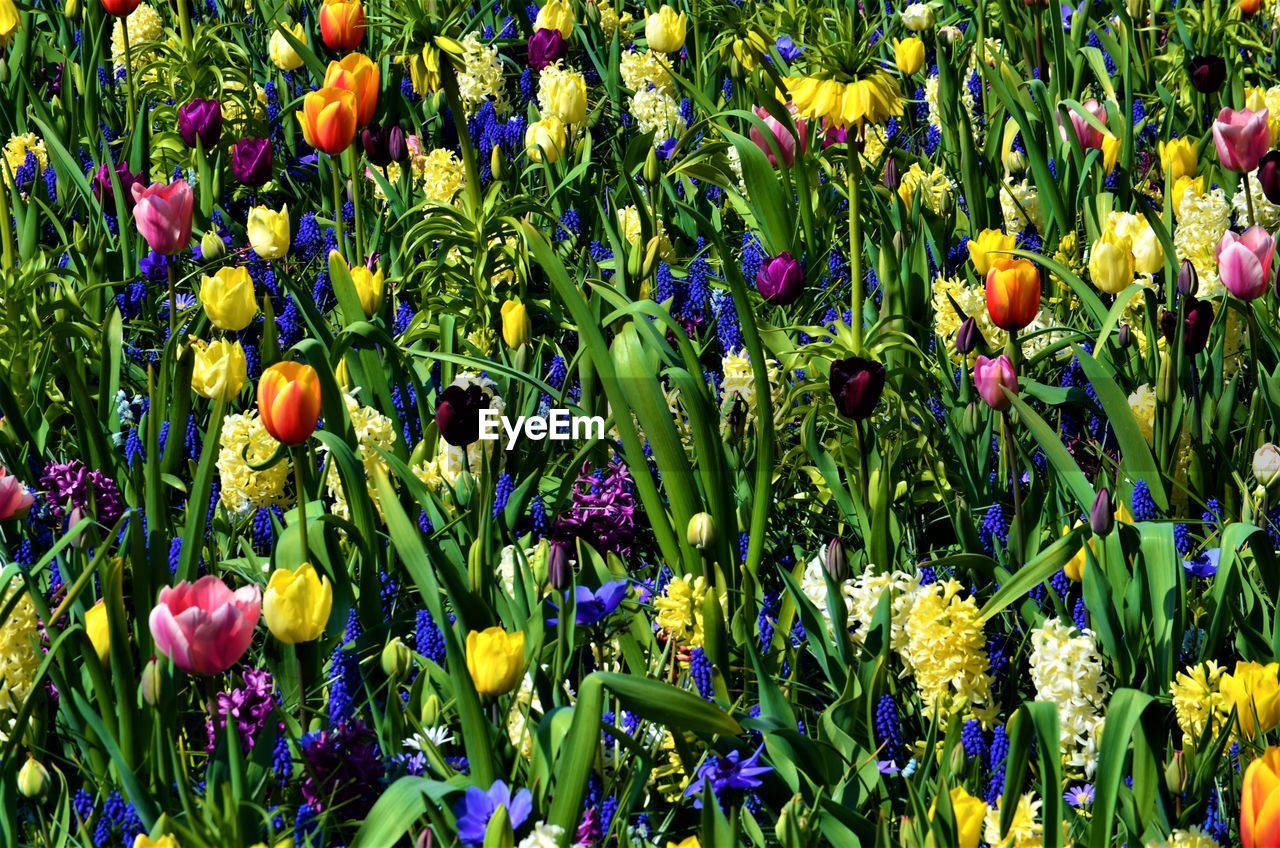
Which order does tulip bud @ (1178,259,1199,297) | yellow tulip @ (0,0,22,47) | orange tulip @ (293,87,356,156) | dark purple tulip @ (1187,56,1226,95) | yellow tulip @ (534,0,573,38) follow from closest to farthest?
tulip bud @ (1178,259,1199,297) → orange tulip @ (293,87,356,156) → dark purple tulip @ (1187,56,1226,95) → yellow tulip @ (0,0,22,47) → yellow tulip @ (534,0,573,38)

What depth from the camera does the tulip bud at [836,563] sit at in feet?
6.54

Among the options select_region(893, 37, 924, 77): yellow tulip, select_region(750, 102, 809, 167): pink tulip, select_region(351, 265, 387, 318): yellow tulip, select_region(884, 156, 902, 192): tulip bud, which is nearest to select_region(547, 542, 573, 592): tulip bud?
select_region(351, 265, 387, 318): yellow tulip

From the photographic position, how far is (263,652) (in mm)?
2164

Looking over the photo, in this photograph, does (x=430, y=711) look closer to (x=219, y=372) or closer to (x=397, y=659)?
(x=397, y=659)

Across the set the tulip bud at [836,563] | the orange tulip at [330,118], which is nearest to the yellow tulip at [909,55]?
the orange tulip at [330,118]

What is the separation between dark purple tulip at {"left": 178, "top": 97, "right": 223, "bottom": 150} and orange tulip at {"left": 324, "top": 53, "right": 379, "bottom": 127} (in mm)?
499

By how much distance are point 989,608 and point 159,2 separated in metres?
4.40

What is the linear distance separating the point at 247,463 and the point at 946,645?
1128mm

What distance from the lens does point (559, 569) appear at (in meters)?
1.91

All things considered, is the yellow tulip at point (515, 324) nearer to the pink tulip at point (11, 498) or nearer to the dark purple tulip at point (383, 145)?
the pink tulip at point (11, 498)

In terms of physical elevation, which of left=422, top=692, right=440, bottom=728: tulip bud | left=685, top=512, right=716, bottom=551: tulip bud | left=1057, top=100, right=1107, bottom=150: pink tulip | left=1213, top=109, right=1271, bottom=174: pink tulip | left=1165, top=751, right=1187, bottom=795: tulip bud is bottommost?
left=1165, top=751, right=1187, bottom=795: tulip bud

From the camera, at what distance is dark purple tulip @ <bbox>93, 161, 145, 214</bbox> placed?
3.49m

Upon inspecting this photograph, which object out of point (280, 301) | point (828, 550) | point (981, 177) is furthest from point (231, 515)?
point (981, 177)

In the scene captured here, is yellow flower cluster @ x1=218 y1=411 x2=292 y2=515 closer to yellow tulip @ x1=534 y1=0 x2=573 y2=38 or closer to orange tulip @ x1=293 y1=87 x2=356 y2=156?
orange tulip @ x1=293 y1=87 x2=356 y2=156
